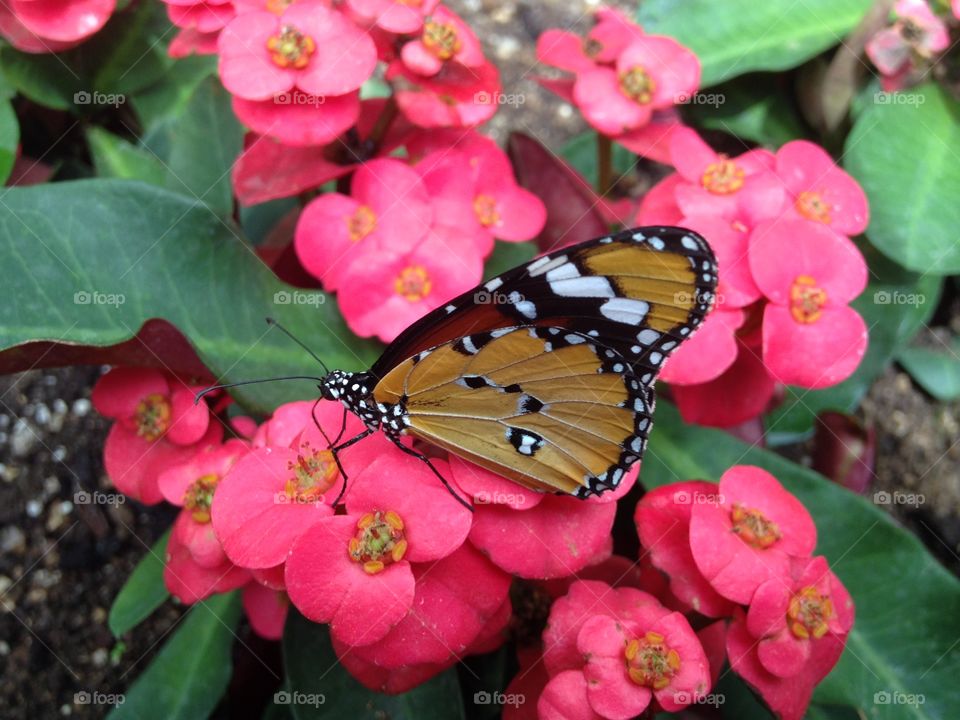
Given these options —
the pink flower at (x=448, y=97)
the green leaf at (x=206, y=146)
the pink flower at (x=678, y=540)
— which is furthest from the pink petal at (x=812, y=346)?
the green leaf at (x=206, y=146)

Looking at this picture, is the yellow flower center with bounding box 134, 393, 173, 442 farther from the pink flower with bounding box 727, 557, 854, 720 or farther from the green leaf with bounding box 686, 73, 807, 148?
the green leaf with bounding box 686, 73, 807, 148

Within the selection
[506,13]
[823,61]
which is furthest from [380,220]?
[506,13]

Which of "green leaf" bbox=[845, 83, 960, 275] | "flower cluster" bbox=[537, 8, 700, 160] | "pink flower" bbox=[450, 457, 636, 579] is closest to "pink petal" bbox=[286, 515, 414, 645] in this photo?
"pink flower" bbox=[450, 457, 636, 579]

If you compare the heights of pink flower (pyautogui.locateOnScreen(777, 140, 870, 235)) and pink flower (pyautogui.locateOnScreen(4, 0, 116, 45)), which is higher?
pink flower (pyautogui.locateOnScreen(4, 0, 116, 45))

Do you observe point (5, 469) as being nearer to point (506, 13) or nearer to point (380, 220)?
point (380, 220)

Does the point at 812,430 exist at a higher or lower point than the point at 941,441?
higher

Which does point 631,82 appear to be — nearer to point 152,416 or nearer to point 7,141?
point 152,416

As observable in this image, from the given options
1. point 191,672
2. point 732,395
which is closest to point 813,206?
point 732,395
